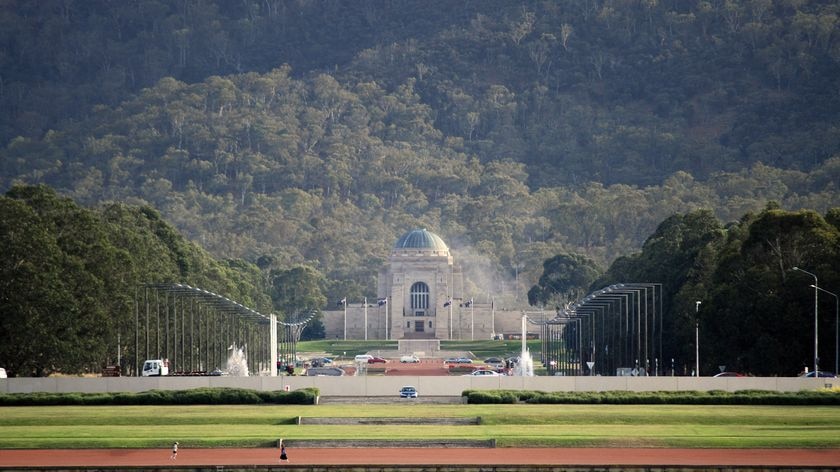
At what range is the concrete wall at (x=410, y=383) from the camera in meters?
69.1

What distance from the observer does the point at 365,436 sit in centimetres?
5444

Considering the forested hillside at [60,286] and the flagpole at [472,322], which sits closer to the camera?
the forested hillside at [60,286]

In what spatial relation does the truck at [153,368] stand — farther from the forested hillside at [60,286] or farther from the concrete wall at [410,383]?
the concrete wall at [410,383]

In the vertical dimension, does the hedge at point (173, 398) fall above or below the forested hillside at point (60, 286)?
below

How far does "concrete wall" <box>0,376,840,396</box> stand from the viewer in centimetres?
6906

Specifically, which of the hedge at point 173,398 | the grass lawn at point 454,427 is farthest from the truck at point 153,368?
the grass lawn at point 454,427

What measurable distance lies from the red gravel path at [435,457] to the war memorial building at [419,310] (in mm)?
105263

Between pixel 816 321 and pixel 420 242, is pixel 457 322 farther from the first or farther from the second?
pixel 816 321

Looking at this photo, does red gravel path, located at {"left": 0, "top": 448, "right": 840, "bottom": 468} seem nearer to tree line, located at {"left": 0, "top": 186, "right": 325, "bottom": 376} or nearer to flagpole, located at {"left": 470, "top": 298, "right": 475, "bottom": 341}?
tree line, located at {"left": 0, "top": 186, "right": 325, "bottom": 376}

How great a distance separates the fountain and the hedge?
2433 cm

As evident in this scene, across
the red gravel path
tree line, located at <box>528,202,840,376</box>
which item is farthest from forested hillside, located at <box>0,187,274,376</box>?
tree line, located at <box>528,202,840,376</box>

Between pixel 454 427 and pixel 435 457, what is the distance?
28.6 ft

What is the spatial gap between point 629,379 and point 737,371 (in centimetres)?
1811

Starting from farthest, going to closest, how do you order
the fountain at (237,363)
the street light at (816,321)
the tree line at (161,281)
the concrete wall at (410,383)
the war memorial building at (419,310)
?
the war memorial building at (419,310)
the fountain at (237,363)
the tree line at (161,281)
the street light at (816,321)
the concrete wall at (410,383)
